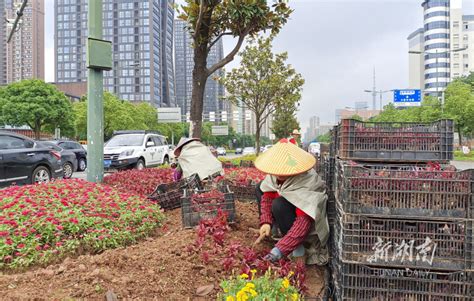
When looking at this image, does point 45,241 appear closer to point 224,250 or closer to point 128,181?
point 224,250

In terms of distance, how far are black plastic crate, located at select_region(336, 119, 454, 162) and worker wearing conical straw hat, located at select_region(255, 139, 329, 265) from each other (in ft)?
1.33

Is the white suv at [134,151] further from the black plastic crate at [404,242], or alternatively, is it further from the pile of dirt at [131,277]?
the black plastic crate at [404,242]

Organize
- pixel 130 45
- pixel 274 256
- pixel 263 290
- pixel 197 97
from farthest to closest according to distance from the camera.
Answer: pixel 130 45 → pixel 197 97 → pixel 274 256 → pixel 263 290

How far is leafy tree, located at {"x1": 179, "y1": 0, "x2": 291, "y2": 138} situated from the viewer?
732cm

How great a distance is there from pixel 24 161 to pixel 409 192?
9214 millimetres

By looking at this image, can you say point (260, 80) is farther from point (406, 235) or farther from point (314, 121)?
point (314, 121)

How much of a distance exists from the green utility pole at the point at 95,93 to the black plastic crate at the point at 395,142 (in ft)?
16.7

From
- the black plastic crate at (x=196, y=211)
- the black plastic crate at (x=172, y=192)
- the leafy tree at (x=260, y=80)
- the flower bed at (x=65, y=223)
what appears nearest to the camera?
the flower bed at (x=65, y=223)

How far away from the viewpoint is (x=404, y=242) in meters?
2.70

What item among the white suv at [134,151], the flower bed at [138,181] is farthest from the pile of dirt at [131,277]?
the white suv at [134,151]

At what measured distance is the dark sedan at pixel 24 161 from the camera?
353 inches

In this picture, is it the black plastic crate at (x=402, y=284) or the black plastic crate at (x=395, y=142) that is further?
the black plastic crate at (x=395, y=142)

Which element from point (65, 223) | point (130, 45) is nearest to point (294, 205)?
point (65, 223)

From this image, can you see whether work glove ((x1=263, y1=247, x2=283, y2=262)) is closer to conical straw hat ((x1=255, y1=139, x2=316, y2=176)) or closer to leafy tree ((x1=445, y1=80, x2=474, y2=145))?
conical straw hat ((x1=255, y1=139, x2=316, y2=176))
